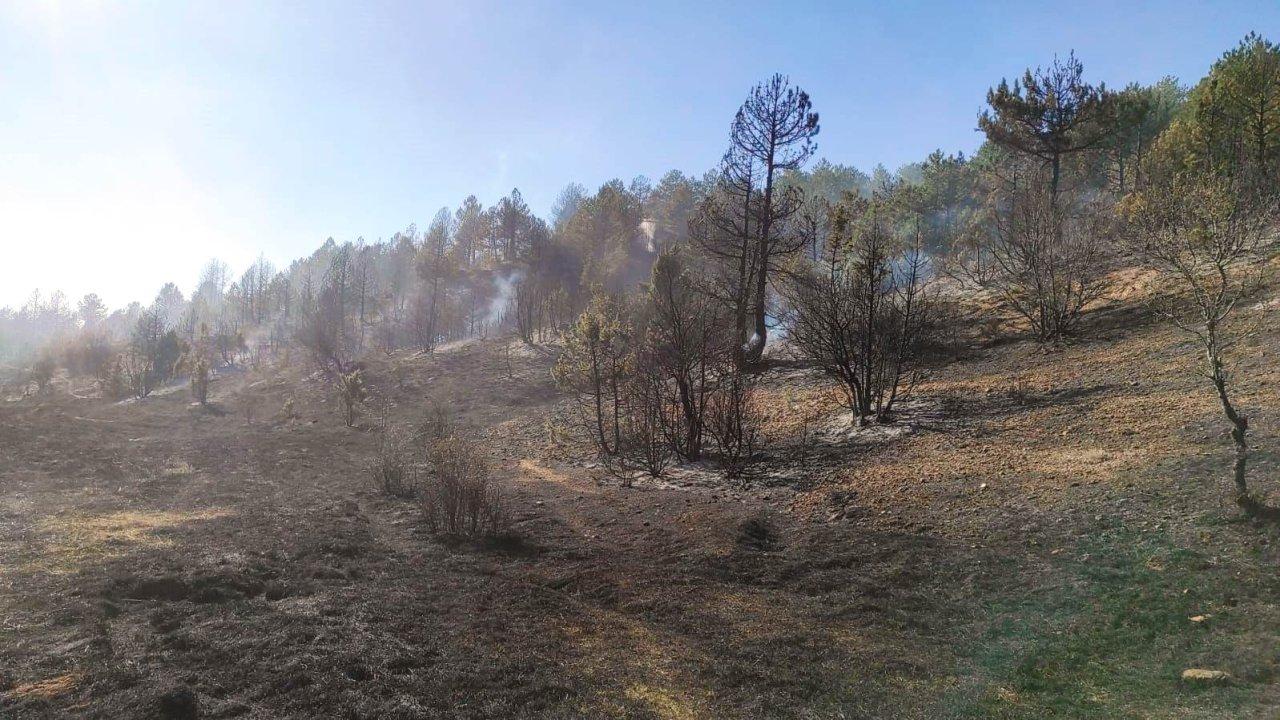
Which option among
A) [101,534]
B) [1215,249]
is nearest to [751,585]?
[1215,249]

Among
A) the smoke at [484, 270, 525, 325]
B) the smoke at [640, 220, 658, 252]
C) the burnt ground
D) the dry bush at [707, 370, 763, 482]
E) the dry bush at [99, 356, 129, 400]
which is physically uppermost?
the smoke at [640, 220, 658, 252]

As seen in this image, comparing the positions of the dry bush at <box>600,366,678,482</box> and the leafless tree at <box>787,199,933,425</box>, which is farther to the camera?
the dry bush at <box>600,366,678,482</box>

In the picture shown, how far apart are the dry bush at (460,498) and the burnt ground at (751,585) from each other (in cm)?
43

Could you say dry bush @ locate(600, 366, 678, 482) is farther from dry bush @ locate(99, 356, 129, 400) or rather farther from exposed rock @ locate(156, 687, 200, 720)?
dry bush @ locate(99, 356, 129, 400)

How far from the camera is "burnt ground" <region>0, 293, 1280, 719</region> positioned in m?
4.52

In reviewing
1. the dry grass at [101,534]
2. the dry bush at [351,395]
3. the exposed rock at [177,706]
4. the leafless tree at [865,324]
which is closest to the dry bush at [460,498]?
the dry grass at [101,534]

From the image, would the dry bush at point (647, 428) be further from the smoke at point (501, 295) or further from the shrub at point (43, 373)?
the smoke at point (501, 295)

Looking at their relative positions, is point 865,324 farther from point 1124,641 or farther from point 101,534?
point 101,534

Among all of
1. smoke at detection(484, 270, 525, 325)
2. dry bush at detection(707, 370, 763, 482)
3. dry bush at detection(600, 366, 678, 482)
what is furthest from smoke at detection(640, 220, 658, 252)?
dry bush at detection(707, 370, 763, 482)

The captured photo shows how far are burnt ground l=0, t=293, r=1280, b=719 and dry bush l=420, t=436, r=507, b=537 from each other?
0.43 metres

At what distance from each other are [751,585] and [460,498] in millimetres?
5115

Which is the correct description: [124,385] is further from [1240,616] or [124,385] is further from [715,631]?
[1240,616]

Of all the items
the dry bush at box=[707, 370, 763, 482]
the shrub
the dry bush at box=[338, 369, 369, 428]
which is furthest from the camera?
the shrub

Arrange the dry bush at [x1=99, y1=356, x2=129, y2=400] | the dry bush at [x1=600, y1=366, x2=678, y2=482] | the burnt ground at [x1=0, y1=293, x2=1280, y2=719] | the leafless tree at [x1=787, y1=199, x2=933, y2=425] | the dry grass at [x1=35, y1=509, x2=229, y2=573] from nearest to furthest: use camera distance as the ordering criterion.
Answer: the burnt ground at [x1=0, y1=293, x2=1280, y2=719]
the dry grass at [x1=35, y1=509, x2=229, y2=573]
the leafless tree at [x1=787, y1=199, x2=933, y2=425]
the dry bush at [x1=600, y1=366, x2=678, y2=482]
the dry bush at [x1=99, y1=356, x2=129, y2=400]
